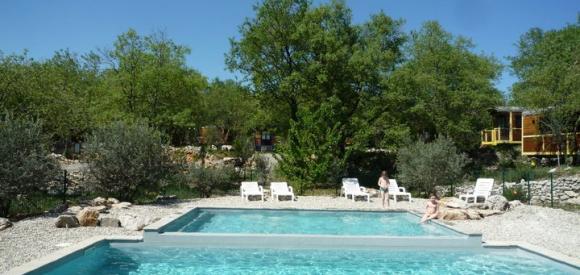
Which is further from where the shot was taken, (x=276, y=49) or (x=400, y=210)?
(x=276, y=49)

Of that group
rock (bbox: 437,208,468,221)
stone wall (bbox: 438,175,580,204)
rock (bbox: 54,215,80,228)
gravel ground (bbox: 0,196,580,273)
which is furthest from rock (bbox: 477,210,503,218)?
rock (bbox: 54,215,80,228)

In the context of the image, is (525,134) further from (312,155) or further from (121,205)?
(121,205)

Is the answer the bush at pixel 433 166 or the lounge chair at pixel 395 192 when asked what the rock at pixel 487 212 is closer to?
the lounge chair at pixel 395 192

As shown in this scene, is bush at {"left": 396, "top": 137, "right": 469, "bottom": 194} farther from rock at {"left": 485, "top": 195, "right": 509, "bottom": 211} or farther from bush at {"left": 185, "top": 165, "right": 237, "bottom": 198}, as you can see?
bush at {"left": 185, "top": 165, "right": 237, "bottom": 198}

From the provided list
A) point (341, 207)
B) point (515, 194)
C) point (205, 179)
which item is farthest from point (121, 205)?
point (515, 194)

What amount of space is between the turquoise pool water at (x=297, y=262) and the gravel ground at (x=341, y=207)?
87 centimetres

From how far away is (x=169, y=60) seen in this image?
28297 mm

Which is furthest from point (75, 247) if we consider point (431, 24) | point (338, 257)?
point (431, 24)

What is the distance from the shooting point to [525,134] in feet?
105

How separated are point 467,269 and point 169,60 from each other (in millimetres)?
23062

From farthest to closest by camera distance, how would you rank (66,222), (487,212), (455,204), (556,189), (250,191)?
(556,189)
(250,191)
(455,204)
(487,212)
(66,222)

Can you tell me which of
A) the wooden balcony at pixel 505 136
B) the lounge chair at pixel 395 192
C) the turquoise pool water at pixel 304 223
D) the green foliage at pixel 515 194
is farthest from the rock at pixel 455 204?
the wooden balcony at pixel 505 136

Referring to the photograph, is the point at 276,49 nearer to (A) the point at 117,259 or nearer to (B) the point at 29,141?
(B) the point at 29,141

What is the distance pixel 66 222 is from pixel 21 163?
2480 mm
